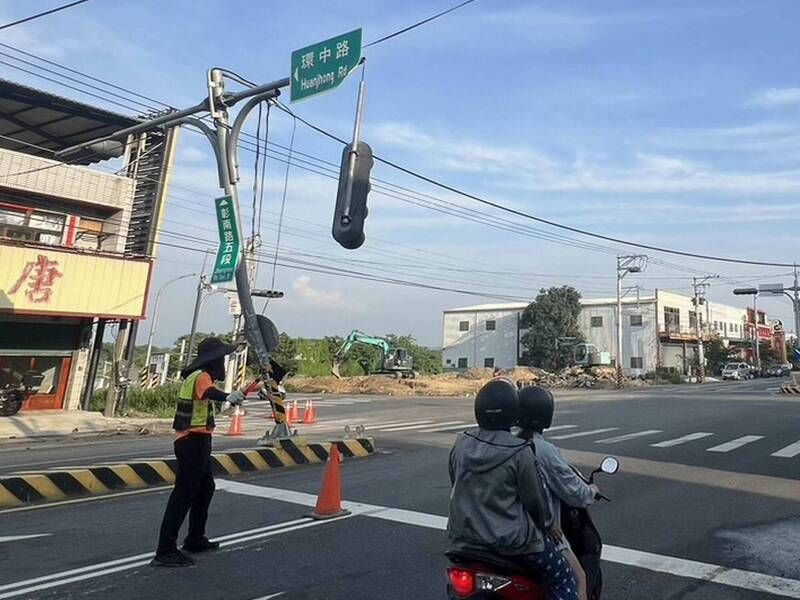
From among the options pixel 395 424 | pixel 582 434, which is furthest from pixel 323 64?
pixel 395 424

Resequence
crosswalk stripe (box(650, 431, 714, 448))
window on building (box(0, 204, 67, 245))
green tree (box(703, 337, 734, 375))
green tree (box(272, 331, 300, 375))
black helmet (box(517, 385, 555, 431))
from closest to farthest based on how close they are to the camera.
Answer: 1. black helmet (box(517, 385, 555, 431))
2. crosswalk stripe (box(650, 431, 714, 448))
3. window on building (box(0, 204, 67, 245))
4. green tree (box(272, 331, 300, 375))
5. green tree (box(703, 337, 734, 375))

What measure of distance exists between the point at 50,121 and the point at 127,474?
59.5 ft

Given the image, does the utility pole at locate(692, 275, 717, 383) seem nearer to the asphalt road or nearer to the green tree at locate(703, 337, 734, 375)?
the green tree at locate(703, 337, 734, 375)

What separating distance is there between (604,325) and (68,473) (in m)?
61.8

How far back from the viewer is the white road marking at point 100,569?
482 centimetres

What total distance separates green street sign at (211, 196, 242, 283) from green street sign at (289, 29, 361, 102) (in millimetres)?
2378

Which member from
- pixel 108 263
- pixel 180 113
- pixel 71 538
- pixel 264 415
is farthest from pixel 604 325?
pixel 71 538

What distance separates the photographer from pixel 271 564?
5.35 m

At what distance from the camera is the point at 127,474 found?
8602mm

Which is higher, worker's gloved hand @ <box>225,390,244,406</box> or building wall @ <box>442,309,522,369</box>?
building wall @ <box>442,309,522,369</box>

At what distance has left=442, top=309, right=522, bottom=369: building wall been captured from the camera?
69250 mm

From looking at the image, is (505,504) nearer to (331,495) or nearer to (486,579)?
(486,579)

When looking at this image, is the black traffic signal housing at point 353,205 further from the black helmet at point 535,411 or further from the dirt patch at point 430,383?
the dirt patch at point 430,383

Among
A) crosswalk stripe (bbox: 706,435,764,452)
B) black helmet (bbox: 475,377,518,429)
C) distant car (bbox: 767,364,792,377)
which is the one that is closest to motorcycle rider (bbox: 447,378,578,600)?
black helmet (bbox: 475,377,518,429)
